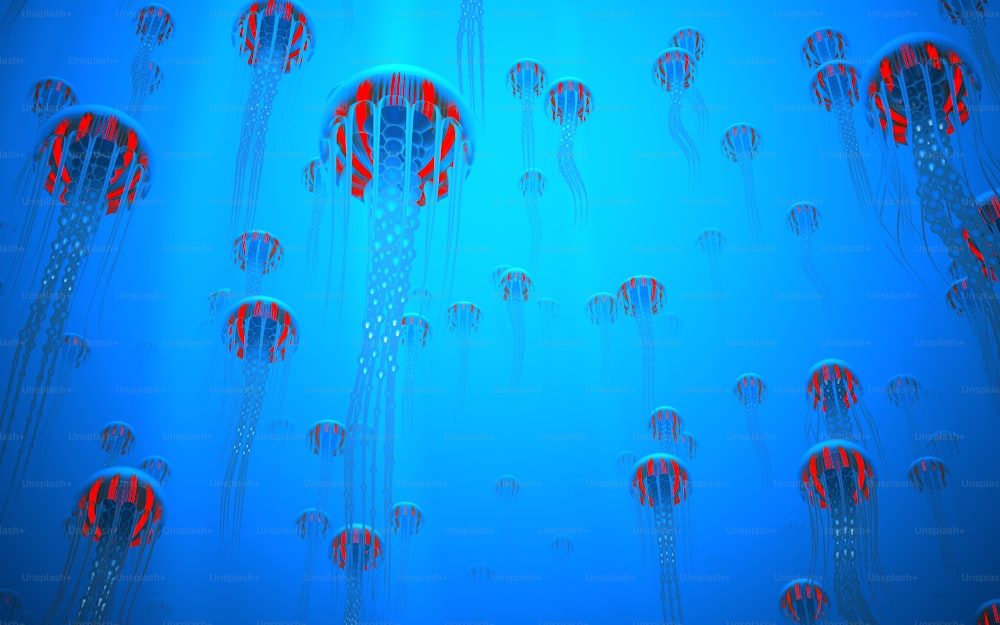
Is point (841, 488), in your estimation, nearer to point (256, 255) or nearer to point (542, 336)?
point (542, 336)

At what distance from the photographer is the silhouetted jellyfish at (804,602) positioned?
15.6 metres

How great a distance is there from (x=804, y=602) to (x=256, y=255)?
50.9 feet

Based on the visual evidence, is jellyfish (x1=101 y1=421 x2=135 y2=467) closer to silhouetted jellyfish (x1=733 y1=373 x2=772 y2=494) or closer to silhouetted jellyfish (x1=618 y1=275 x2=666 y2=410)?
silhouetted jellyfish (x1=618 y1=275 x2=666 y2=410)

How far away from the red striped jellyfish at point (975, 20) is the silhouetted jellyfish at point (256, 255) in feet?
46.3

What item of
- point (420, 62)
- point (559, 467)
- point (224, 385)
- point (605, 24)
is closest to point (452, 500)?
point (559, 467)

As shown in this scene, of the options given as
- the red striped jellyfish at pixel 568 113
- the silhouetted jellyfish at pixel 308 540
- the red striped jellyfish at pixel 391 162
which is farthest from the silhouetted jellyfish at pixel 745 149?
the silhouetted jellyfish at pixel 308 540

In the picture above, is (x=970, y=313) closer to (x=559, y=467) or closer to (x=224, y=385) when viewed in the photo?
(x=559, y=467)

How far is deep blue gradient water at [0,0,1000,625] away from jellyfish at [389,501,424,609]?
30cm

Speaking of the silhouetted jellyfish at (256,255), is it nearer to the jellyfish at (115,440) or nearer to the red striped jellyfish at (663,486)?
the jellyfish at (115,440)

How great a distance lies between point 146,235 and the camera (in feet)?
48.7

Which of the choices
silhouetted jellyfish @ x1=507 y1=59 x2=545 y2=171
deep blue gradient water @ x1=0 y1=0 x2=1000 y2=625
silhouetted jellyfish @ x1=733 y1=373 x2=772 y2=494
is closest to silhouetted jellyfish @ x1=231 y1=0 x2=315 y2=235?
deep blue gradient water @ x1=0 y1=0 x2=1000 y2=625

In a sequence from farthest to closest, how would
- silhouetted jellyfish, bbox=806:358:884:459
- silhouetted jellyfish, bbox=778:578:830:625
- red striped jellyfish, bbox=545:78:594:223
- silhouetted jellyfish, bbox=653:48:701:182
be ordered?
silhouetted jellyfish, bbox=778:578:830:625, silhouetted jellyfish, bbox=653:48:701:182, red striped jellyfish, bbox=545:78:594:223, silhouetted jellyfish, bbox=806:358:884:459

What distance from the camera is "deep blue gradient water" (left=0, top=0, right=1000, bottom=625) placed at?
1434 centimetres

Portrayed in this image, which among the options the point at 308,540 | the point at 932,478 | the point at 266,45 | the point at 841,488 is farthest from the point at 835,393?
the point at 308,540
